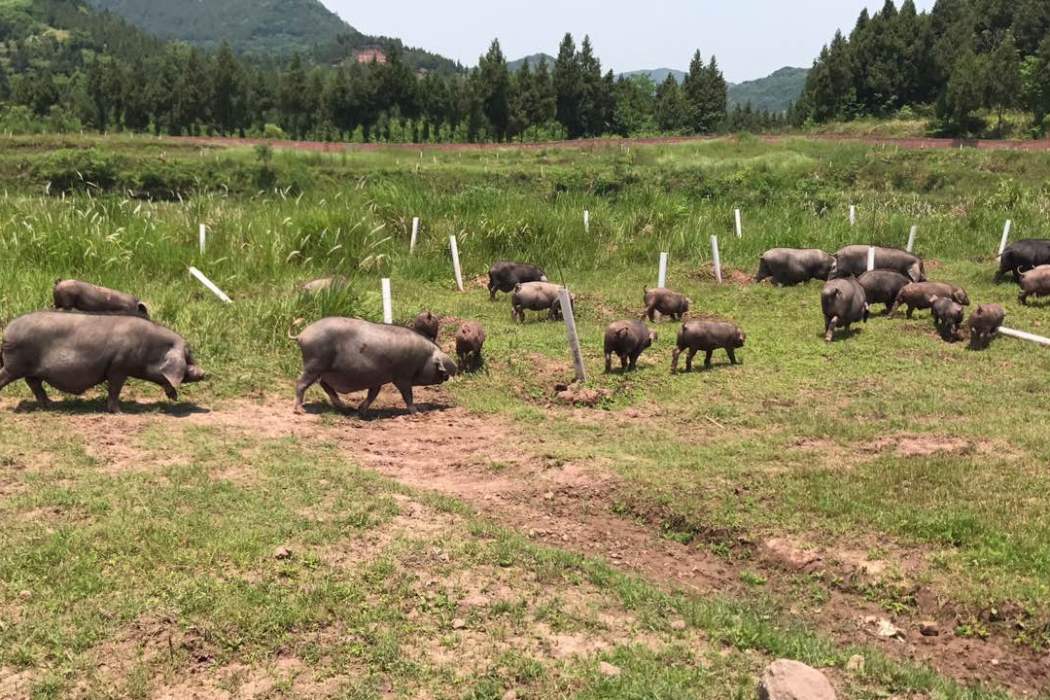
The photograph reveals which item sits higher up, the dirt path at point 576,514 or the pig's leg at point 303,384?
the pig's leg at point 303,384

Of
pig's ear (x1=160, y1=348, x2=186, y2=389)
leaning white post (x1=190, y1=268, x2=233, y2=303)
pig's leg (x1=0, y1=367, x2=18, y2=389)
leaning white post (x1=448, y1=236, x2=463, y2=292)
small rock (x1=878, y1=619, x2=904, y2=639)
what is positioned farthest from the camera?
leaning white post (x1=448, y1=236, x2=463, y2=292)

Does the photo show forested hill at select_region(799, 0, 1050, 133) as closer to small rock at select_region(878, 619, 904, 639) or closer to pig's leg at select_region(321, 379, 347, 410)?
pig's leg at select_region(321, 379, 347, 410)

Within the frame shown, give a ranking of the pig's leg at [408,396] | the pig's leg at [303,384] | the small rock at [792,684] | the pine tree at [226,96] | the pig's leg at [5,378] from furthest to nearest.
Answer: the pine tree at [226,96] < the pig's leg at [408,396] < the pig's leg at [303,384] < the pig's leg at [5,378] < the small rock at [792,684]

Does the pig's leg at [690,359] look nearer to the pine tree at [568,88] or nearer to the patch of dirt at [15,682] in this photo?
the patch of dirt at [15,682]

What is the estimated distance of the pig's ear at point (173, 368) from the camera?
30.5ft

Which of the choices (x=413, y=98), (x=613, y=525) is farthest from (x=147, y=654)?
(x=413, y=98)

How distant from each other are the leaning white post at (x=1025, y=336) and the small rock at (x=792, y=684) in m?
11.1

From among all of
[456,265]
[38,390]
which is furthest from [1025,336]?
[38,390]

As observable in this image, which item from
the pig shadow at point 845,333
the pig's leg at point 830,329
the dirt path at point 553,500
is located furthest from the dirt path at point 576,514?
the pig shadow at point 845,333

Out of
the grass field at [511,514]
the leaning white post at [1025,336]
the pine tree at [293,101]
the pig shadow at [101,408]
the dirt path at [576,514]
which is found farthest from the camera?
the pine tree at [293,101]

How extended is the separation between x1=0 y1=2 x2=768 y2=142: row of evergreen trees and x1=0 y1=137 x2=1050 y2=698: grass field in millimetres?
49951

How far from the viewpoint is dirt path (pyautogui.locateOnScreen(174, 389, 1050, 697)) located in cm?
562

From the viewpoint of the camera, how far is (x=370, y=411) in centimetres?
1053

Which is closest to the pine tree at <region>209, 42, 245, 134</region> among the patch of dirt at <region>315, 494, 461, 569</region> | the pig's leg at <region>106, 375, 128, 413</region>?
the pig's leg at <region>106, 375, 128, 413</region>
